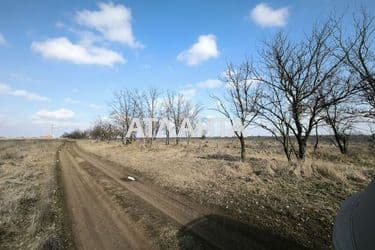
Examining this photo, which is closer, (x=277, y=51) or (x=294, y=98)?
(x=294, y=98)

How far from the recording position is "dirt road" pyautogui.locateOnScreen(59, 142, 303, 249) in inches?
215

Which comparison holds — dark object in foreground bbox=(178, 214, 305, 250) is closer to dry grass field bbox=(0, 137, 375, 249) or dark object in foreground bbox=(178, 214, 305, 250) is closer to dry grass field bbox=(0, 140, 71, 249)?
dry grass field bbox=(0, 137, 375, 249)

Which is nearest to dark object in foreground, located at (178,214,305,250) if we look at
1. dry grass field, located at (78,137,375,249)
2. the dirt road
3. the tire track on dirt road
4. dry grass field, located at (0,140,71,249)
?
the dirt road

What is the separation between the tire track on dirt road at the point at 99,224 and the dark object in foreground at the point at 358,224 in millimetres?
3899

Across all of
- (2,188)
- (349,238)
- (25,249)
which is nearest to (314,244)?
(349,238)

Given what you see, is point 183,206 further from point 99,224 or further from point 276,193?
point 276,193

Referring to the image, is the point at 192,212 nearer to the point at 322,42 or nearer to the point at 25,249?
the point at 25,249

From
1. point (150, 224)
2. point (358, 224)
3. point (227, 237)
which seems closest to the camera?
point (358, 224)

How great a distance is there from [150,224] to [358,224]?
200 inches

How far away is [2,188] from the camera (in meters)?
11.1

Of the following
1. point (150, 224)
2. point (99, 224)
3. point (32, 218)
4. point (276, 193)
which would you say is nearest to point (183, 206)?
point (150, 224)

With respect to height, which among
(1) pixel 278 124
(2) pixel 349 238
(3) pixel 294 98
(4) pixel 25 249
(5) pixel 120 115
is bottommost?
(4) pixel 25 249

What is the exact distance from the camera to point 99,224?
6762 mm

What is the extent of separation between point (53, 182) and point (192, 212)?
8.69 metres
